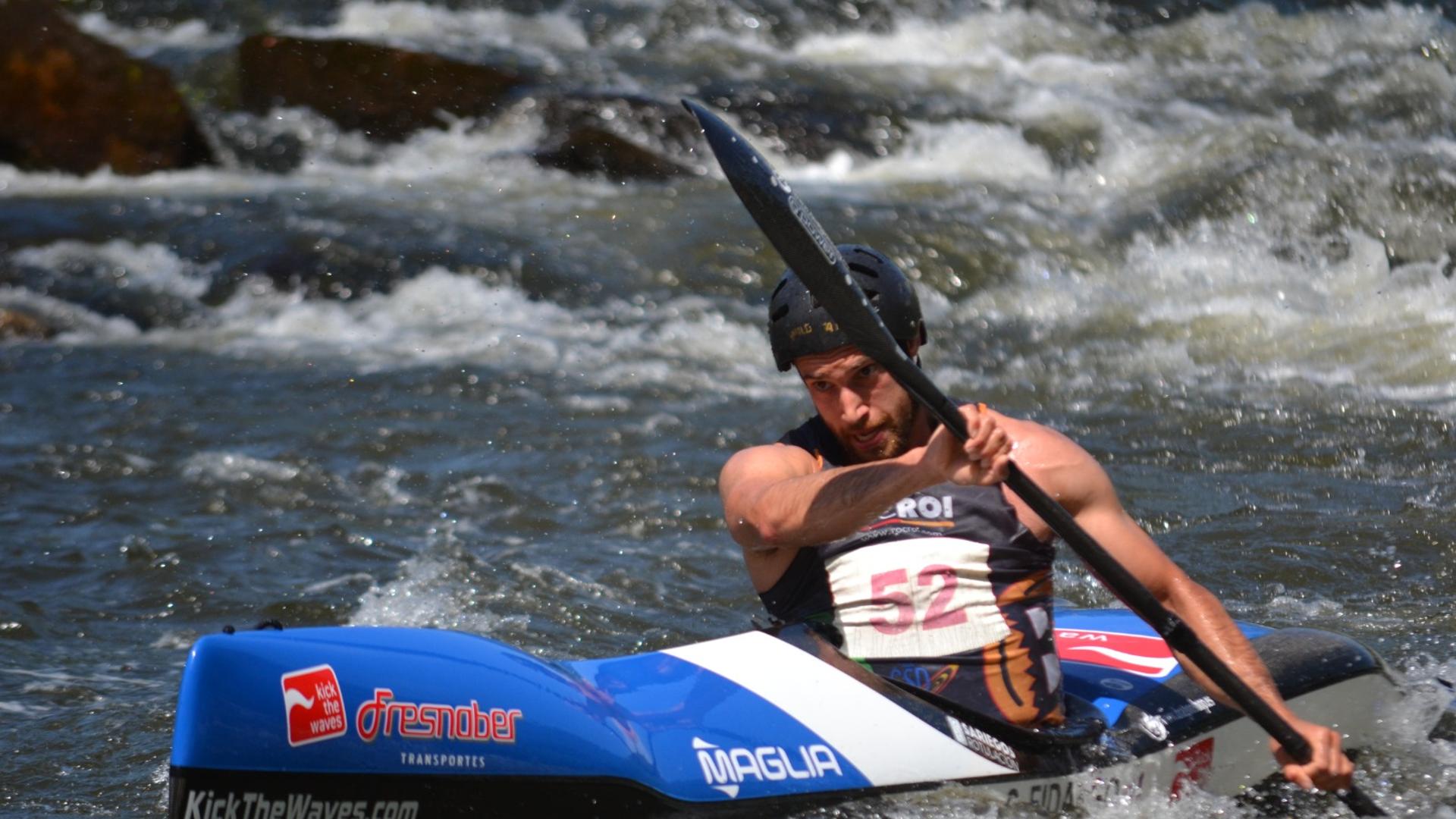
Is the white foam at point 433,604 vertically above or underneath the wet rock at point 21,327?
above

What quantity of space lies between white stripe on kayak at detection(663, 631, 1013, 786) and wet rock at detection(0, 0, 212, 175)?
10.2m

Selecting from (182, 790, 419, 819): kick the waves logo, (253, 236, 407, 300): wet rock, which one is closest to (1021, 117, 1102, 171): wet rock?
(253, 236, 407, 300): wet rock

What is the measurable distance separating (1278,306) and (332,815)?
7.73 metres

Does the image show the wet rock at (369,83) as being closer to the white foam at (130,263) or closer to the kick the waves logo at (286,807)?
the white foam at (130,263)

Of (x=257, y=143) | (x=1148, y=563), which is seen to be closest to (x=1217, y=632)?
(x=1148, y=563)

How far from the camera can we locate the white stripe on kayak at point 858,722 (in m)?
3.29

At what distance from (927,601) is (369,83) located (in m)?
10.6

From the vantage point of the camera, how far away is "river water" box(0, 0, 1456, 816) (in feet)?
19.2

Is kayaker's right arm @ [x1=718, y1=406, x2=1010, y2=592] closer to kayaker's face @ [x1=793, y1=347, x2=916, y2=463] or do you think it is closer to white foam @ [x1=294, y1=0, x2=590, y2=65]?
kayaker's face @ [x1=793, y1=347, x2=916, y2=463]

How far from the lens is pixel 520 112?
1285cm

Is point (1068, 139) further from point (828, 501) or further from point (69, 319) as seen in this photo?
point (828, 501)

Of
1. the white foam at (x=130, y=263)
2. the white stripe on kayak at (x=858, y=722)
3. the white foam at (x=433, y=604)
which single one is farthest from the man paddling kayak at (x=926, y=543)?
the white foam at (x=130, y=263)

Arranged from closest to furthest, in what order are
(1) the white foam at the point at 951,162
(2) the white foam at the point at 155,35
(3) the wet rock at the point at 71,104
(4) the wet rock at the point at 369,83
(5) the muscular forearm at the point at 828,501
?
1. (5) the muscular forearm at the point at 828,501
2. (1) the white foam at the point at 951,162
3. (3) the wet rock at the point at 71,104
4. (4) the wet rock at the point at 369,83
5. (2) the white foam at the point at 155,35

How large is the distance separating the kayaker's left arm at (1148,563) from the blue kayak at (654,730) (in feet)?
0.72
